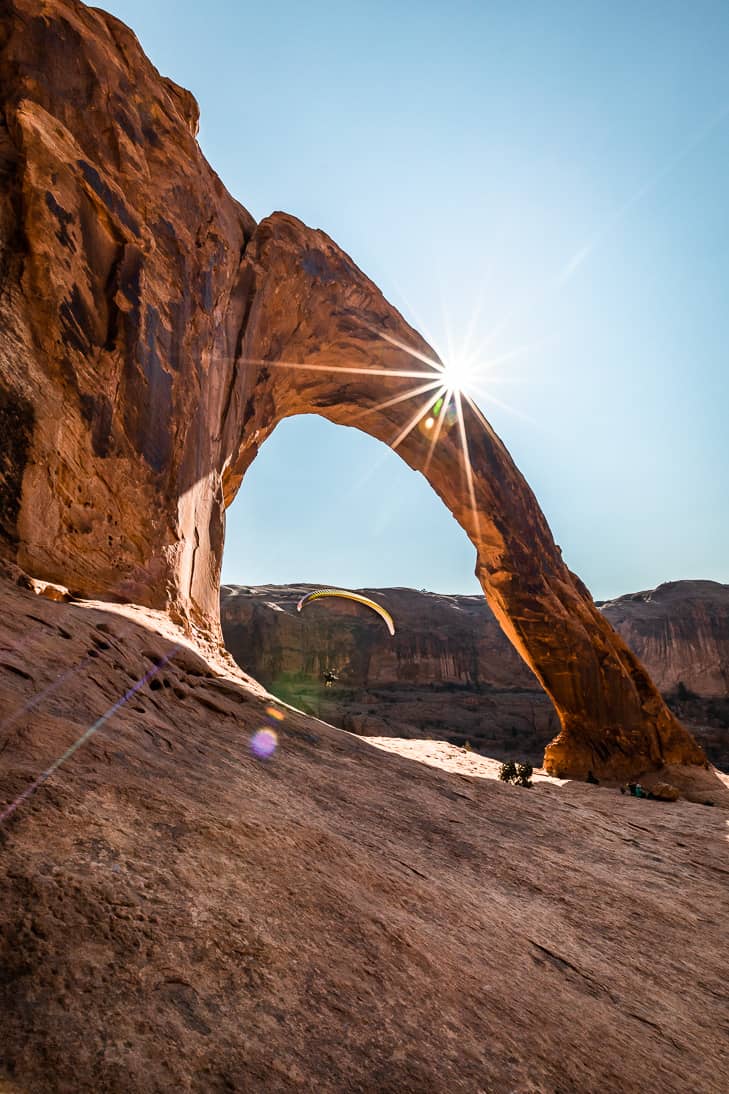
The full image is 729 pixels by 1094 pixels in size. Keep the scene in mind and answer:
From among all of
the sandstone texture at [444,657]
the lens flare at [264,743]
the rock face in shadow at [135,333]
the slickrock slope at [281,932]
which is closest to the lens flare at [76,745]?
the slickrock slope at [281,932]

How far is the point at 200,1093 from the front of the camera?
3.66 feet

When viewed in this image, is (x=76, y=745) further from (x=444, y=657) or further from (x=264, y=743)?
(x=444, y=657)

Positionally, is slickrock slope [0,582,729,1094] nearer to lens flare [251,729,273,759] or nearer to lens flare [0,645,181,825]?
lens flare [0,645,181,825]

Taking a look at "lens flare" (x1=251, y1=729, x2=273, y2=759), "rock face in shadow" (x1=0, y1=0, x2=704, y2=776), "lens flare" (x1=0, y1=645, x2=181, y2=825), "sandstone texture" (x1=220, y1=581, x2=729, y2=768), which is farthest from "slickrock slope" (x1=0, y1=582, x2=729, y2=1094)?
A: "sandstone texture" (x1=220, y1=581, x2=729, y2=768)

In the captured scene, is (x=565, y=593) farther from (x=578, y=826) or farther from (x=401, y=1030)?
(x=401, y=1030)

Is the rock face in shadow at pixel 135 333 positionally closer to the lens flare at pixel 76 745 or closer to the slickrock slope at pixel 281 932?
the lens flare at pixel 76 745

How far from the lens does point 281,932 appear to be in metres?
1.80

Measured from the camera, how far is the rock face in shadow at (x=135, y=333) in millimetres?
6059

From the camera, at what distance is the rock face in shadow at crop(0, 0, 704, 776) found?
606cm

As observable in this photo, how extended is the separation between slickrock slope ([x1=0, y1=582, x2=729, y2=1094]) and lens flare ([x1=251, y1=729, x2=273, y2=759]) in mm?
143

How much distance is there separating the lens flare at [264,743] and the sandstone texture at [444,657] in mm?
29219

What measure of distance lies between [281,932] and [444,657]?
39618 mm

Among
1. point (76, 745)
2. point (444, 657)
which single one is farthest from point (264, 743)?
point (444, 657)

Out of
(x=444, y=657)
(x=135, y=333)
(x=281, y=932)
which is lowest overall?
(x=281, y=932)
